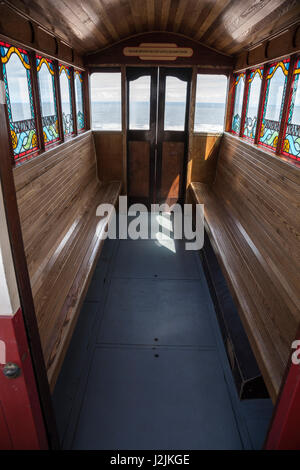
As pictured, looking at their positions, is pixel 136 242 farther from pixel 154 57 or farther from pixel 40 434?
pixel 40 434

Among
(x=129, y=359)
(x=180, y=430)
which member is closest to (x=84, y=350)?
(x=129, y=359)

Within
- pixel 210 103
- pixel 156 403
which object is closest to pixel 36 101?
pixel 156 403

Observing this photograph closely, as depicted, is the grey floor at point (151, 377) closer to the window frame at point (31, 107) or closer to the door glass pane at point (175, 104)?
the window frame at point (31, 107)

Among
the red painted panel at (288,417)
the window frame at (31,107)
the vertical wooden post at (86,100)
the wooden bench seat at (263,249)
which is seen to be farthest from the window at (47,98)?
the red painted panel at (288,417)

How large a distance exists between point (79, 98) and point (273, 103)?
289 cm

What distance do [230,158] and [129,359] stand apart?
3.26 metres

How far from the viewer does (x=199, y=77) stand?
5.25 metres

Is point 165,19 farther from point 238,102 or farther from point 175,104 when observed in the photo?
point 238,102

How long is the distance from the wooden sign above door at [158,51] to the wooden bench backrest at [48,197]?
1.71 m

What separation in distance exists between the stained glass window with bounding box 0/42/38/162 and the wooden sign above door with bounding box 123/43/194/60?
8.02 ft

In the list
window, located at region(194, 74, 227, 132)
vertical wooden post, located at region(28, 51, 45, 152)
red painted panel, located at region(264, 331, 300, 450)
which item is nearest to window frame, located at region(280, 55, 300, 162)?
window, located at region(194, 74, 227, 132)

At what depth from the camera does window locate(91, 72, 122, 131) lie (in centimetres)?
527

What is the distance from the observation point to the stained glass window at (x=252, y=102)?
13.8 ft

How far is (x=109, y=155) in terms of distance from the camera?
5.68 metres
